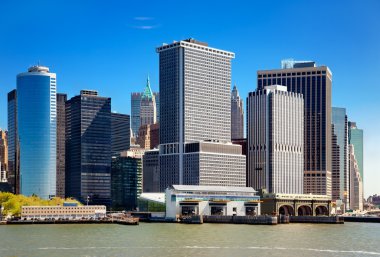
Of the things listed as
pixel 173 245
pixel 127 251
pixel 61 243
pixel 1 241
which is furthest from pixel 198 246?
pixel 1 241

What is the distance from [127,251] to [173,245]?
15507 millimetres

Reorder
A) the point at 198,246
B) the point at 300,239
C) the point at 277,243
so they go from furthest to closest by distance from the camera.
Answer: the point at 300,239, the point at 277,243, the point at 198,246

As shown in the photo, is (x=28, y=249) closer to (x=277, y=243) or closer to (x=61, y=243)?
(x=61, y=243)

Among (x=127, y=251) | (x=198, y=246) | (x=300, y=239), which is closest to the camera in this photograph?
(x=127, y=251)

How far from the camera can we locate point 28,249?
14062cm

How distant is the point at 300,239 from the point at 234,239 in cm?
1537

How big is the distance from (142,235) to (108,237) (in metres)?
10.9

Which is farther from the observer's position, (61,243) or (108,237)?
(108,237)

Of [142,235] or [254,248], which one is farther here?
[142,235]

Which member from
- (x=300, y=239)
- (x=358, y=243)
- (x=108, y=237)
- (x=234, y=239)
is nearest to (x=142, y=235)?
(x=108, y=237)

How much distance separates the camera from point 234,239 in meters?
166

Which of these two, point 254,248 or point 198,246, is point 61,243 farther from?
point 254,248

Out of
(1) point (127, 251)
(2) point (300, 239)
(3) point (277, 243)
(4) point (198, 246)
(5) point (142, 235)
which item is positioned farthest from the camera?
(5) point (142, 235)

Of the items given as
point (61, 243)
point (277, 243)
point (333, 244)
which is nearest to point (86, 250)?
point (61, 243)
